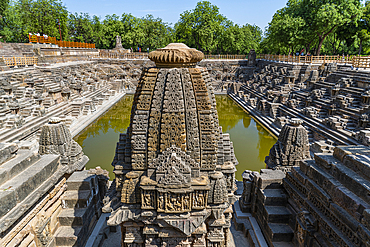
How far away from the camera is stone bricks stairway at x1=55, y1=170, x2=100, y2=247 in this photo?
5641 mm

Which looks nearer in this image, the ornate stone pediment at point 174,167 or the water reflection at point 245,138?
the ornate stone pediment at point 174,167

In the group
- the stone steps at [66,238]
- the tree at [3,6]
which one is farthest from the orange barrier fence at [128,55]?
the stone steps at [66,238]

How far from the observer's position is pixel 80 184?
6375mm

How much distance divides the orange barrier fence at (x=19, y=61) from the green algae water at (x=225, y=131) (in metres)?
10.7

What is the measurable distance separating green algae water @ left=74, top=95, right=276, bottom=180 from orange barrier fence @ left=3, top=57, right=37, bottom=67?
10.7 m

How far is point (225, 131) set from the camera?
1838cm

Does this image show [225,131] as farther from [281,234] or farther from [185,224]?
[185,224]

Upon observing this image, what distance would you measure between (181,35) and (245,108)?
3378cm

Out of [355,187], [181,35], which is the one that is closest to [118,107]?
[355,187]

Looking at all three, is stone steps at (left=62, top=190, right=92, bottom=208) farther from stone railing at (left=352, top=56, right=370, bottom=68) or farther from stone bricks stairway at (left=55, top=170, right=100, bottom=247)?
stone railing at (left=352, top=56, right=370, bottom=68)

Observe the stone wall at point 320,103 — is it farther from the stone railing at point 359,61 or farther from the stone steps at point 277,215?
the stone steps at point 277,215

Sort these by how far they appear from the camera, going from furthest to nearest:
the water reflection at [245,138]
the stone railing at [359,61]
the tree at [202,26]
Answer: the tree at [202,26] < the stone railing at [359,61] < the water reflection at [245,138]

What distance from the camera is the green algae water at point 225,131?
1297 cm

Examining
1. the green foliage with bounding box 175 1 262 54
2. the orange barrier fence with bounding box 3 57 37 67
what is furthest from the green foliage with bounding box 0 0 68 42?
the green foliage with bounding box 175 1 262 54
